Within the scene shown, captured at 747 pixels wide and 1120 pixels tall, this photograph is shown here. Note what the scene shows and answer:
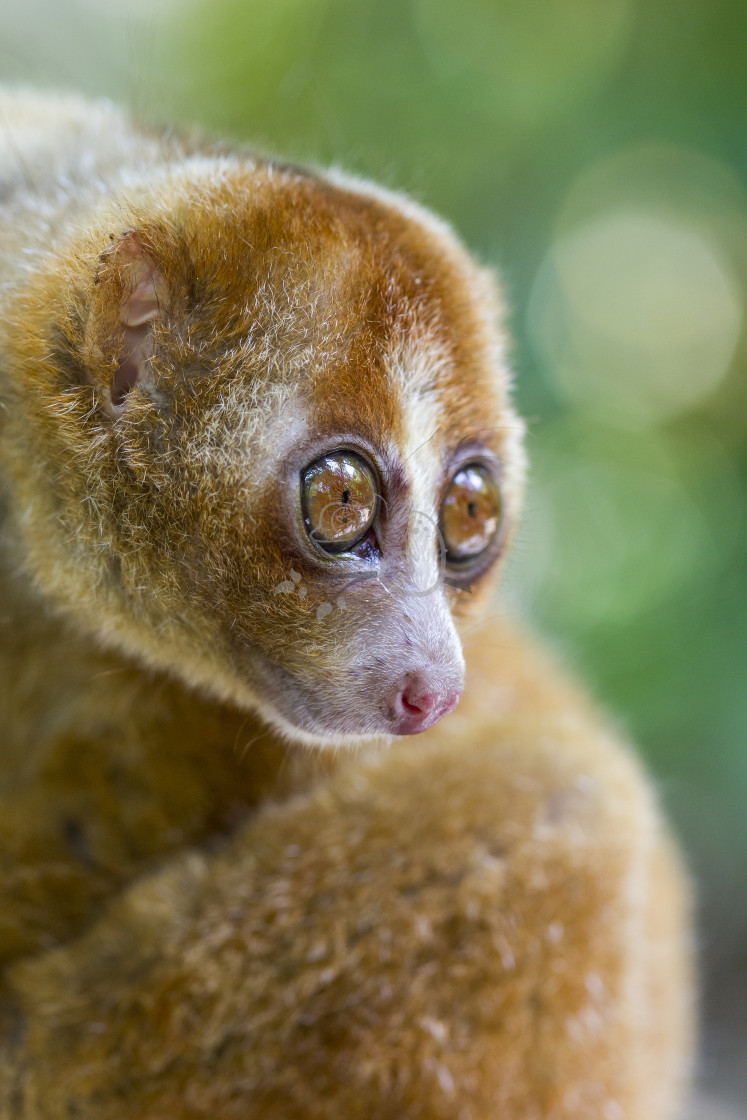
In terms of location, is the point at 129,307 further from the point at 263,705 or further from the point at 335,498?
the point at 263,705

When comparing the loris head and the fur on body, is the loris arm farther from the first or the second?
the loris head

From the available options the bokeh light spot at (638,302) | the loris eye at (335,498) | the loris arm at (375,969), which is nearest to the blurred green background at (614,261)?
the bokeh light spot at (638,302)

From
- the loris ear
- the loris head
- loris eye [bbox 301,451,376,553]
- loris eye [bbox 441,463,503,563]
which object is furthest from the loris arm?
the loris ear

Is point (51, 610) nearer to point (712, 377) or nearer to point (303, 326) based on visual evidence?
point (303, 326)

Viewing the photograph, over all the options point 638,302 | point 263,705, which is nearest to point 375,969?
point 263,705

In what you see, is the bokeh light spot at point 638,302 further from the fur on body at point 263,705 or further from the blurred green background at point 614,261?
the fur on body at point 263,705

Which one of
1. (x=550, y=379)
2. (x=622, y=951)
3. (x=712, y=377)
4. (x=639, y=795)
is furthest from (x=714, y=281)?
(x=622, y=951)
